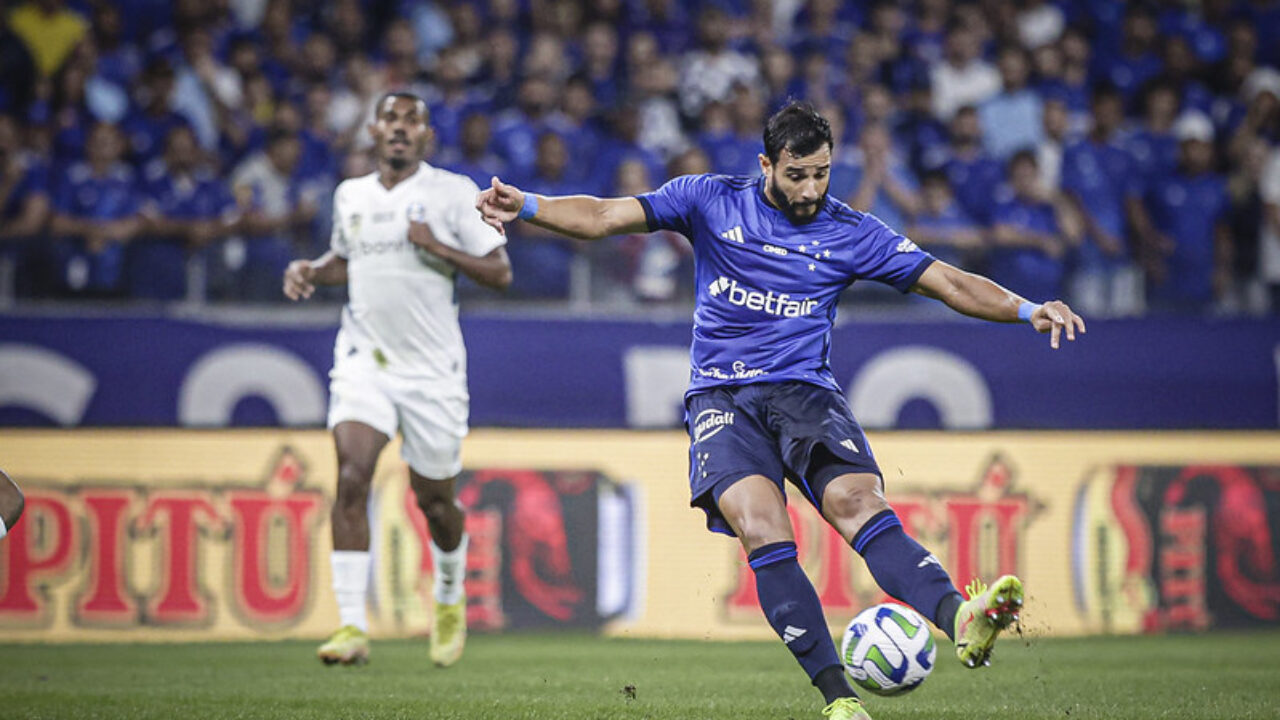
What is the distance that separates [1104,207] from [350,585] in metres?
7.52

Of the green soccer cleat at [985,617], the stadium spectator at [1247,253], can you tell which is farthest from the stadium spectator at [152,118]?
the green soccer cleat at [985,617]

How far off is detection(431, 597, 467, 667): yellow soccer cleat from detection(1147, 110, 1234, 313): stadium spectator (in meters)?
6.09

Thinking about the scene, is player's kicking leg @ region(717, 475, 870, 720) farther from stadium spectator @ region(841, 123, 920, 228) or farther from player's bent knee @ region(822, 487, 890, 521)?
stadium spectator @ region(841, 123, 920, 228)

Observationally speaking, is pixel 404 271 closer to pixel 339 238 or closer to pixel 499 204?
pixel 339 238

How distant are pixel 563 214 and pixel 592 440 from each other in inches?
203

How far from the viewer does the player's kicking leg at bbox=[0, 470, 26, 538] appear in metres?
6.42

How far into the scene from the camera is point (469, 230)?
8461 millimetres

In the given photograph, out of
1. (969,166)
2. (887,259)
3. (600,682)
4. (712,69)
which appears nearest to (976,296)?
(887,259)

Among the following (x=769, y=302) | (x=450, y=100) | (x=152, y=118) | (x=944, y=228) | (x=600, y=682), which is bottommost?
(x=600, y=682)

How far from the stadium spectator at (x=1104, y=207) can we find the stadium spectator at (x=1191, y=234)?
0.18m

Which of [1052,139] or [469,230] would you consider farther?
[1052,139]

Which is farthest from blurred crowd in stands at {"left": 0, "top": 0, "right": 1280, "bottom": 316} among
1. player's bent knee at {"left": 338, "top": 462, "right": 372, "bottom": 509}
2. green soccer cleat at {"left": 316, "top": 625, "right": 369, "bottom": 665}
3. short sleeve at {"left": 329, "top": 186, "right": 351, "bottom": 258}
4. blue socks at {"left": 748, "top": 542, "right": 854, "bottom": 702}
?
blue socks at {"left": 748, "top": 542, "right": 854, "bottom": 702}

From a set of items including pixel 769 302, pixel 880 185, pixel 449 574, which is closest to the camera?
pixel 769 302

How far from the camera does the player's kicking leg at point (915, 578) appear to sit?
5.13m
